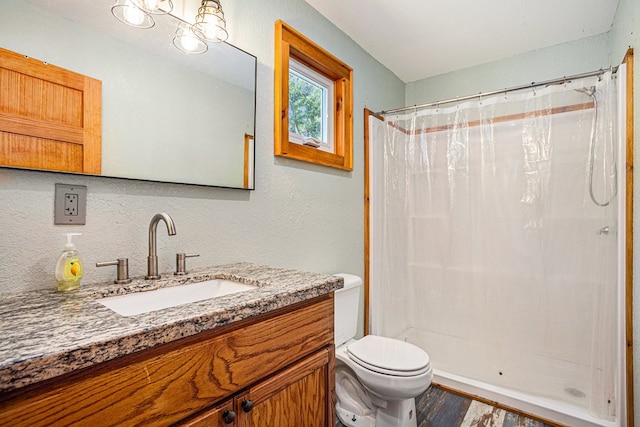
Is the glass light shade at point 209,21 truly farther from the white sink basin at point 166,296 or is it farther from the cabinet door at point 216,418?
the cabinet door at point 216,418

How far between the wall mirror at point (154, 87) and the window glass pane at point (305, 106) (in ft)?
1.24

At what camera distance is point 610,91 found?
5.63 feet

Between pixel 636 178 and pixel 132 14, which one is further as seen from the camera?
pixel 636 178

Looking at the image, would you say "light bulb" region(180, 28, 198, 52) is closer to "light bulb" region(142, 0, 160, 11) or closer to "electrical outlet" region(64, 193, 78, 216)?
"light bulb" region(142, 0, 160, 11)

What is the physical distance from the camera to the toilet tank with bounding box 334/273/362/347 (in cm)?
182

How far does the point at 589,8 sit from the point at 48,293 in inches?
113

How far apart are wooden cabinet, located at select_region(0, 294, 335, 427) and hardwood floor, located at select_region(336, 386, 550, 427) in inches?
40.0

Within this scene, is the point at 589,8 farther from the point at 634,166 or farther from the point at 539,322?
the point at 539,322

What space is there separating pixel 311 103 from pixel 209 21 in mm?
856

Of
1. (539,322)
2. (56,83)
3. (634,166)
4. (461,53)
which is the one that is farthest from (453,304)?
(56,83)

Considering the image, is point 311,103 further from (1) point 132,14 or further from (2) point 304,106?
(1) point 132,14

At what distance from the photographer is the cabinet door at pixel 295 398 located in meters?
0.86

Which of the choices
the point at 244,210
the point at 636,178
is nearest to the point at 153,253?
the point at 244,210

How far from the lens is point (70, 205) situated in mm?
1008
